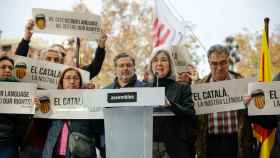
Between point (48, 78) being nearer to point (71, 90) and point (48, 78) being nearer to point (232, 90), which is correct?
point (71, 90)

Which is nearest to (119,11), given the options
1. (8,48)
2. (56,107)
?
(8,48)

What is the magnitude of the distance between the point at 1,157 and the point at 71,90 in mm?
1047

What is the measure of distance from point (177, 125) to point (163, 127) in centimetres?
14

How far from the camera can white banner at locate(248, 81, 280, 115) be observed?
5254 millimetres

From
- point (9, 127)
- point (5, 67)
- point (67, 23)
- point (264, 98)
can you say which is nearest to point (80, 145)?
point (9, 127)

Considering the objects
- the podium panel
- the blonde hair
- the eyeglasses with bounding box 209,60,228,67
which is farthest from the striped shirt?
the podium panel

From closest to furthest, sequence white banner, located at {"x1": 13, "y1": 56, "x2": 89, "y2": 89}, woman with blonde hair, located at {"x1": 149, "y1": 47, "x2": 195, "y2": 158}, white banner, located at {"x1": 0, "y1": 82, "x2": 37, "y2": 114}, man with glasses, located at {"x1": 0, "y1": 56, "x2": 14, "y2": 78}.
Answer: woman with blonde hair, located at {"x1": 149, "y1": 47, "x2": 195, "y2": 158} < white banner, located at {"x1": 0, "y1": 82, "x2": 37, "y2": 114} < man with glasses, located at {"x1": 0, "y1": 56, "x2": 14, "y2": 78} < white banner, located at {"x1": 13, "y1": 56, "x2": 89, "y2": 89}

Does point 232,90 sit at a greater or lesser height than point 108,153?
greater

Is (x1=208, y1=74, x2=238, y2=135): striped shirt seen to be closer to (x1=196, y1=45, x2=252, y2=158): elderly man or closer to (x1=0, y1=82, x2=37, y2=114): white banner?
(x1=196, y1=45, x2=252, y2=158): elderly man

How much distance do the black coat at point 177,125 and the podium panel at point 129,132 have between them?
70 cm

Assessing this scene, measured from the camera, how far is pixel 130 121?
4.44 m

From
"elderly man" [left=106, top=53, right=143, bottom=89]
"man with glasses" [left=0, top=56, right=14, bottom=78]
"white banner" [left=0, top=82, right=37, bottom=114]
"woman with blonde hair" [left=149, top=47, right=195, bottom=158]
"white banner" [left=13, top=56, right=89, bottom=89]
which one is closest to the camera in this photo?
"woman with blonde hair" [left=149, top=47, right=195, bottom=158]

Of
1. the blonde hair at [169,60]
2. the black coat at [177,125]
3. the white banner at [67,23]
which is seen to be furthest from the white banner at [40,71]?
the black coat at [177,125]

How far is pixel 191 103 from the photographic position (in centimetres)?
522
